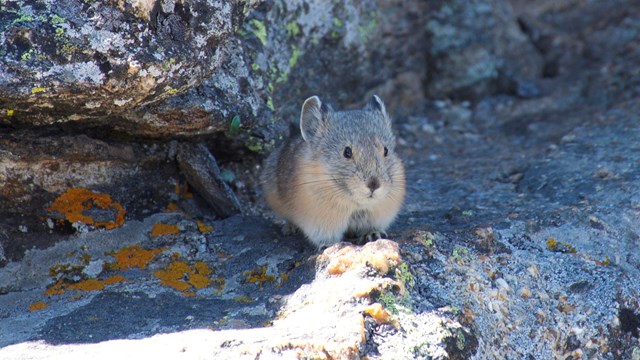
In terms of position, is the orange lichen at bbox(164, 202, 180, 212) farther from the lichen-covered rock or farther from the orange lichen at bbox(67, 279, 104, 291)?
the lichen-covered rock

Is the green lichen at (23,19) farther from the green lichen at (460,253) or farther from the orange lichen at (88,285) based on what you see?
the green lichen at (460,253)

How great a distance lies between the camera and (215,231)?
6.75m

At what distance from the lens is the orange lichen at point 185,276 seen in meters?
5.76

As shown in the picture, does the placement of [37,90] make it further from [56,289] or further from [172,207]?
[172,207]

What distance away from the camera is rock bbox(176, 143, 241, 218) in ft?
23.0

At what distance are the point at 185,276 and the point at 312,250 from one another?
3.28 ft

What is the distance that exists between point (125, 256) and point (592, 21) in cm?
768

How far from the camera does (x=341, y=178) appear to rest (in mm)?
6133

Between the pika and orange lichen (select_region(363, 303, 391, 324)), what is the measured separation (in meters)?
1.30

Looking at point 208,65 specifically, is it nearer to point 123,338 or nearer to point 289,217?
point 289,217

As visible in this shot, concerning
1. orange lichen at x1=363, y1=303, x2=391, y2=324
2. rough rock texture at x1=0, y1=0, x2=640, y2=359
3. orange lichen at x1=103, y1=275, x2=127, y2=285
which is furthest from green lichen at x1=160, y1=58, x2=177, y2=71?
orange lichen at x1=363, y1=303, x2=391, y2=324

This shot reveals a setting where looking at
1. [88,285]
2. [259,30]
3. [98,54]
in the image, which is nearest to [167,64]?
[98,54]

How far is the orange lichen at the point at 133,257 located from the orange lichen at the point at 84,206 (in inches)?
12.4

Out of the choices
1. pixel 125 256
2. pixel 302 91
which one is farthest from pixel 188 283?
pixel 302 91
